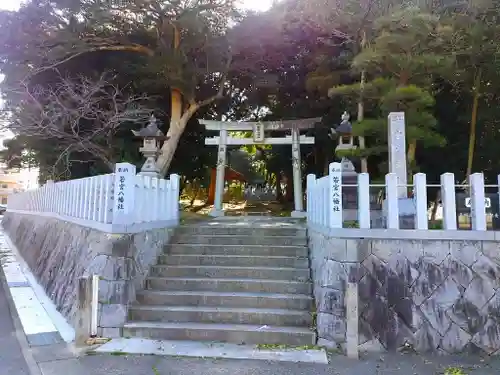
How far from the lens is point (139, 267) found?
231 inches

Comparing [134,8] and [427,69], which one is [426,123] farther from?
[134,8]

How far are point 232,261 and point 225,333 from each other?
175 cm

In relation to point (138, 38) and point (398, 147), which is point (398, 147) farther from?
point (138, 38)

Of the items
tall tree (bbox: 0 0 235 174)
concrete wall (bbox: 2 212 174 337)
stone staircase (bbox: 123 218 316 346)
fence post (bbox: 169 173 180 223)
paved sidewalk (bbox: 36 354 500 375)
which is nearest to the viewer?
paved sidewalk (bbox: 36 354 500 375)

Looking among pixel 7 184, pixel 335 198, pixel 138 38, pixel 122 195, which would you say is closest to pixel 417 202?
pixel 335 198

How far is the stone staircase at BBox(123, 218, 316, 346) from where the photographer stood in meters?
5.04

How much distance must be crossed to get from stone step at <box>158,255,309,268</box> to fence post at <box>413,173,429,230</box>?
7.05ft

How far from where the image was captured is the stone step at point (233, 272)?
6.17 meters

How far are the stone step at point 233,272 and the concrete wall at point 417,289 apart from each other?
1154 millimetres

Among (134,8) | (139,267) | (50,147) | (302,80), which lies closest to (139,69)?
(134,8)

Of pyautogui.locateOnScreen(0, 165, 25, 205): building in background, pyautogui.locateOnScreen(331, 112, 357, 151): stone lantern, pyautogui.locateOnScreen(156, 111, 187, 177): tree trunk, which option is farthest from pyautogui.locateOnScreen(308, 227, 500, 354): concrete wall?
pyautogui.locateOnScreen(0, 165, 25, 205): building in background

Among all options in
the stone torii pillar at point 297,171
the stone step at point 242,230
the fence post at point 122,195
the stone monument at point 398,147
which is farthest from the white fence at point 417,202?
the stone torii pillar at point 297,171

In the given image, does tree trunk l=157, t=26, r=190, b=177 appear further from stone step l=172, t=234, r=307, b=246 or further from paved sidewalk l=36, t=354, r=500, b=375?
paved sidewalk l=36, t=354, r=500, b=375

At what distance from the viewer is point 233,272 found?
6301 millimetres
